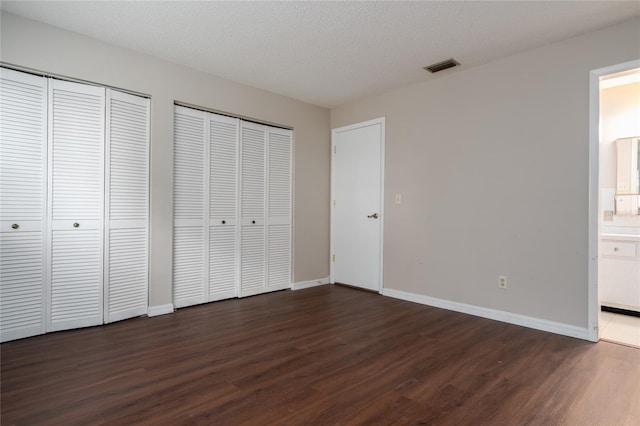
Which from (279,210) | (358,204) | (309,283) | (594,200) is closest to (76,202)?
(279,210)

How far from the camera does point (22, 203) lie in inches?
105

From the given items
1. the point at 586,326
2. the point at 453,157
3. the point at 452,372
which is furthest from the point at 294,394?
the point at 453,157

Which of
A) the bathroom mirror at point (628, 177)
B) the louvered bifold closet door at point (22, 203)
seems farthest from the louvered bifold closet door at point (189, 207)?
the bathroom mirror at point (628, 177)

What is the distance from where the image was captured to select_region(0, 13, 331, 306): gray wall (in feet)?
8.89

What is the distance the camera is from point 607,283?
11.7 ft

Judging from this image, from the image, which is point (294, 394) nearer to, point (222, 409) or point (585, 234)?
point (222, 409)

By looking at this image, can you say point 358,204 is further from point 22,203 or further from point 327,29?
point 22,203

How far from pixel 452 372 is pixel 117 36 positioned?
3.71m

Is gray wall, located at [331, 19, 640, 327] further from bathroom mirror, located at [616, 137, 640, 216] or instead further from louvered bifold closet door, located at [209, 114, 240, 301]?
louvered bifold closet door, located at [209, 114, 240, 301]

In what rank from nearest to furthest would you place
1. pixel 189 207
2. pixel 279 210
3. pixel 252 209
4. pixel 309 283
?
pixel 189 207
pixel 252 209
pixel 279 210
pixel 309 283

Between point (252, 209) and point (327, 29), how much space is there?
2201 mm

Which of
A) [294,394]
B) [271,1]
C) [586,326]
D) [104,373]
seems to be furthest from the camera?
[586,326]

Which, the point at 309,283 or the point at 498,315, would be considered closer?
the point at 498,315

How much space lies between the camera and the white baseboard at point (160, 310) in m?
3.29
